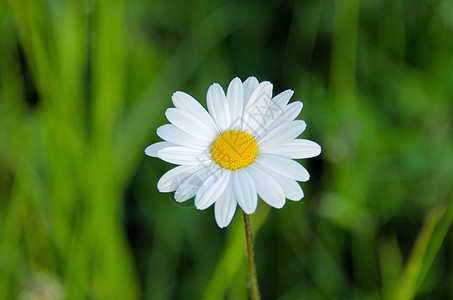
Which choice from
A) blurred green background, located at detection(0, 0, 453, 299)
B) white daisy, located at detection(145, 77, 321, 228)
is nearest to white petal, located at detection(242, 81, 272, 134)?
white daisy, located at detection(145, 77, 321, 228)

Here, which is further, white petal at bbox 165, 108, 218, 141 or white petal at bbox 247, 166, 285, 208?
white petal at bbox 165, 108, 218, 141

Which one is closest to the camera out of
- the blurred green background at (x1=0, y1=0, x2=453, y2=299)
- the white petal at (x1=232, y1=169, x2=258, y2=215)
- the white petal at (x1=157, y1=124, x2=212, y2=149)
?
the white petal at (x1=232, y1=169, x2=258, y2=215)

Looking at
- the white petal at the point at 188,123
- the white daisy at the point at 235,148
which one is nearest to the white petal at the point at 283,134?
the white daisy at the point at 235,148

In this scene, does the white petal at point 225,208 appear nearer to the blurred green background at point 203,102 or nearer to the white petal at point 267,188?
the white petal at point 267,188

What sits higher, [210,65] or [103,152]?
[210,65]

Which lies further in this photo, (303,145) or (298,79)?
(298,79)

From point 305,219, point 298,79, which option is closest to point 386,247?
point 305,219

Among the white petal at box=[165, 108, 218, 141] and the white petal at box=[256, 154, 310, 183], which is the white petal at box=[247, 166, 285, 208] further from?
the white petal at box=[165, 108, 218, 141]

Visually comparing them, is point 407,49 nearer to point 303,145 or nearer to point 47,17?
point 303,145
